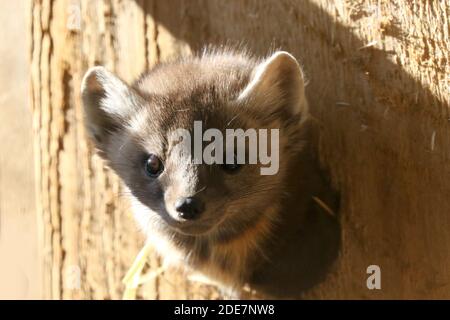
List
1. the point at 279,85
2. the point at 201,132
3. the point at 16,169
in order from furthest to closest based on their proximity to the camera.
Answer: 1. the point at 16,169
2. the point at 279,85
3. the point at 201,132

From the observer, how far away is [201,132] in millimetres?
2834

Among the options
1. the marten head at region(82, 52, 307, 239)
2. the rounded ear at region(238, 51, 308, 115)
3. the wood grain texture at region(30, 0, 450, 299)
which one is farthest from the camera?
the wood grain texture at region(30, 0, 450, 299)

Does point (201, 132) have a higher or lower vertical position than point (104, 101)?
lower

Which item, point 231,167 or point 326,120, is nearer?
point 231,167

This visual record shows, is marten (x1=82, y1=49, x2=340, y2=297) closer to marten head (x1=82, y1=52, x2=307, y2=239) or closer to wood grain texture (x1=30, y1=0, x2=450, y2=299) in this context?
marten head (x1=82, y1=52, x2=307, y2=239)

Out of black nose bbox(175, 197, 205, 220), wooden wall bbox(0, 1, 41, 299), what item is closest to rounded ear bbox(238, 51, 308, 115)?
black nose bbox(175, 197, 205, 220)

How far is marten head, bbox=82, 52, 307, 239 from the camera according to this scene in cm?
280

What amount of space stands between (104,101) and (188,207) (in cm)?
72

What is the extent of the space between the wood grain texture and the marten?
12 centimetres

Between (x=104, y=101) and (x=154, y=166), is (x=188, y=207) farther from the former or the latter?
(x=104, y=101)

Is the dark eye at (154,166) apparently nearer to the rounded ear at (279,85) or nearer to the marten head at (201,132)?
the marten head at (201,132)

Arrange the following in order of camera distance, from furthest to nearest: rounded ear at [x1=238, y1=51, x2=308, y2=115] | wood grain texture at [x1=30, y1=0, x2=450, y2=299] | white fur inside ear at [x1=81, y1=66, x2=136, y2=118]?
wood grain texture at [x1=30, y1=0, x2=450, y2=299], white fur inside ear at [x1=81, y1=66, x2=136, y2=118], rounded ear at [x1=238, y1=51, x2=308, y2=115]

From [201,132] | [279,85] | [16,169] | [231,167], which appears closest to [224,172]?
[231,167]

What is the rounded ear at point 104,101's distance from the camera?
10.0ft
